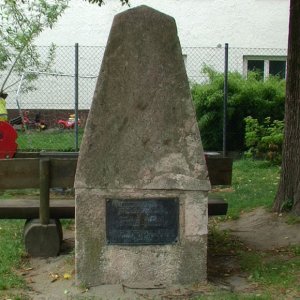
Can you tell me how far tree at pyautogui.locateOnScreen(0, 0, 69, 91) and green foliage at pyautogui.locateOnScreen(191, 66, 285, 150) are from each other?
167 inches

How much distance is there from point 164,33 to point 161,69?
284 mm

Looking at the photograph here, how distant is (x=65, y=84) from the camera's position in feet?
63.7

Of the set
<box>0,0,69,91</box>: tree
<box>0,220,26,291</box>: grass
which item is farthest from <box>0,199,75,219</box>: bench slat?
<box>0,0,69,91</box>: tree

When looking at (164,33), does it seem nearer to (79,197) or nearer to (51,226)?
(79,197)

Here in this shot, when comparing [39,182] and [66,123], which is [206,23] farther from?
[39,182]

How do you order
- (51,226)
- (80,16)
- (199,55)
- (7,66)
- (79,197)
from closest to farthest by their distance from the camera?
(79,197)
(51,226)
(7,66)
(199,55)
(80,16)

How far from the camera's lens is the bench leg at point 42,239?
5.96 metres

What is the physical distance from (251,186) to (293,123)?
11.0 ft

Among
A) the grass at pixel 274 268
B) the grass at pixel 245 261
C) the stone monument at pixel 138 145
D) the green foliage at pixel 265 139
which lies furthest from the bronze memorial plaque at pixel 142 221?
the green foliage at pixel 265 139

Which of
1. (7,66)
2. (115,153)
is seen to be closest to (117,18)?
(115,153)

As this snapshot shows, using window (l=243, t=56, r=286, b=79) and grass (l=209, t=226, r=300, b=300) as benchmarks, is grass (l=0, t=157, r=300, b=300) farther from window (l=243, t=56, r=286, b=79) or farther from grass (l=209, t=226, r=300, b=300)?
window (l=243, t=56, r=286, b=79)

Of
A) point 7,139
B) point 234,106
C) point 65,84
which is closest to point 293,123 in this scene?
point 7,139

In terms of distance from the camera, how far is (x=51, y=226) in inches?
235

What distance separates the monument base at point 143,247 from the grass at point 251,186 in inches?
118
